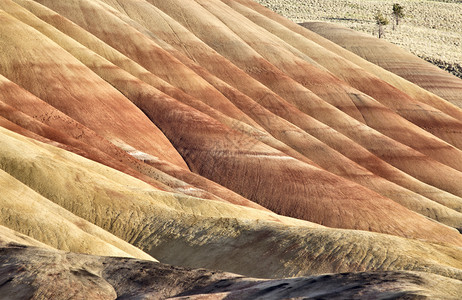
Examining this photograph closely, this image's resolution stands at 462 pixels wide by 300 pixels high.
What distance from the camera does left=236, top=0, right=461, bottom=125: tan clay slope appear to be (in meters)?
87.2

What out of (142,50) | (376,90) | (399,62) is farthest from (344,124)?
(399,62)

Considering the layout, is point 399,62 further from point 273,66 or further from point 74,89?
point 74,89

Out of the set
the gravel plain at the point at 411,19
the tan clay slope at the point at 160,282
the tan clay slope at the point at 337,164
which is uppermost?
the tan clay slope at the point at 160,282

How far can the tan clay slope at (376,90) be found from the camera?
79.2 meters

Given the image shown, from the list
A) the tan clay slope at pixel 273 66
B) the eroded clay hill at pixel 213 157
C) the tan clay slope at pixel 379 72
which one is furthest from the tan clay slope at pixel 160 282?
the tan clay slope at pixel 379 72

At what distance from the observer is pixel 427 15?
15225 centimetres

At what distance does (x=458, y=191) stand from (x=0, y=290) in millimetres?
52903

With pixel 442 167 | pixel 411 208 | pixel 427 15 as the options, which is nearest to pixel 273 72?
pixel 442 167

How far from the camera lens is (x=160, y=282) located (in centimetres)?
1938

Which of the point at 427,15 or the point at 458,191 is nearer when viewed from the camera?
the point at 458,191

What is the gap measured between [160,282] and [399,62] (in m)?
89.6

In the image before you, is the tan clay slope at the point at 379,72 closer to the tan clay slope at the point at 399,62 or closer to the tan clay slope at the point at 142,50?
the tan clay slope at the point at 399,62

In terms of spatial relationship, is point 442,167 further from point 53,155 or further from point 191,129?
point 53,155

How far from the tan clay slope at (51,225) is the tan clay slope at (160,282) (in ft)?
Result: 17.0
